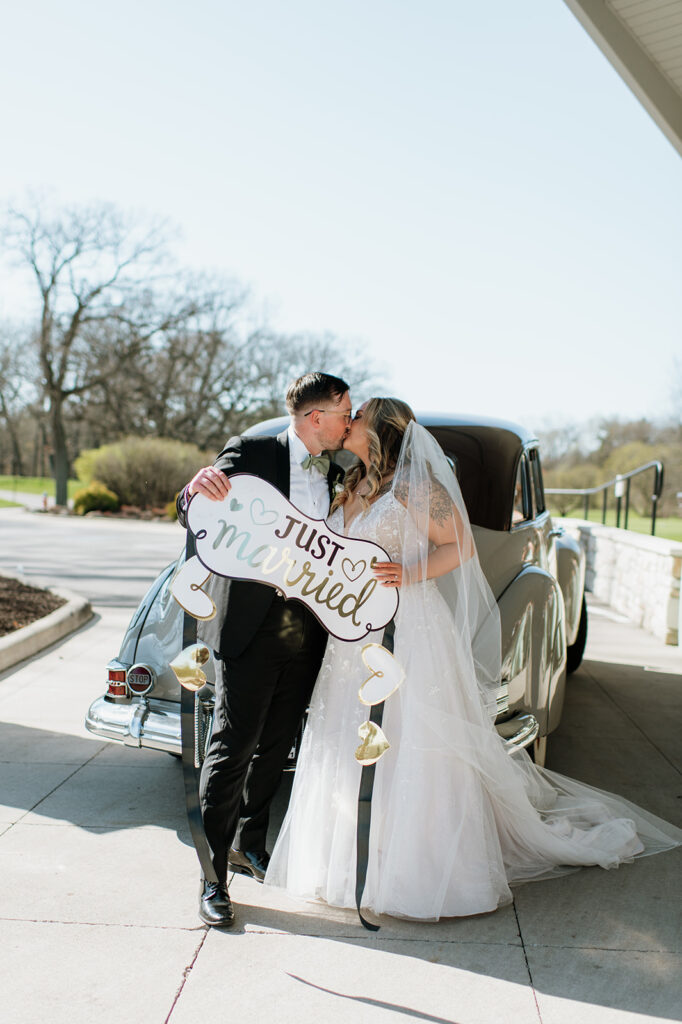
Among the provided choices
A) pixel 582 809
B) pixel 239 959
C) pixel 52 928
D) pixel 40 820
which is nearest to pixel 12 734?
pixel 40 820

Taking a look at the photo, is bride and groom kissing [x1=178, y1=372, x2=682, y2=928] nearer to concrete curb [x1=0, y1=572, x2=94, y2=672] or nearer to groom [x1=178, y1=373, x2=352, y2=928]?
groom [x1=178, y1=373, x2=352, y2=928]

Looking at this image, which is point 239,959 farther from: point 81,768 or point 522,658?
point 81,768

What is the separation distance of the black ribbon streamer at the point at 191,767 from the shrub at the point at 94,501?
26.3m

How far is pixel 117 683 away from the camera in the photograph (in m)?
4.00

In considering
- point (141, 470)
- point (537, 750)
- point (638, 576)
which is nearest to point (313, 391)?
point (537, 750)

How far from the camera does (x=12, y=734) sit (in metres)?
5.29

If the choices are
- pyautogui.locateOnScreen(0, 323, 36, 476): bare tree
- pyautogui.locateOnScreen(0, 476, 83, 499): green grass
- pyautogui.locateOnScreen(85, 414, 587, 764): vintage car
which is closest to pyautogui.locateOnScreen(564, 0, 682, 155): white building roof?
pyautogui.locateOnScreen(85, 414, 587, 764): vintage car

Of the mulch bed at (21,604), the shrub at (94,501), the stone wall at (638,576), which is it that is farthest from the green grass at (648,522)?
the shrub at (94,501)

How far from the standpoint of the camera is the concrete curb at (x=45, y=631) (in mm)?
7010

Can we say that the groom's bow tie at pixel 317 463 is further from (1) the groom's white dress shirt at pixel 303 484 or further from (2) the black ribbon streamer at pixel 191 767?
(2) the black ribbon streamer at pixel 191 767

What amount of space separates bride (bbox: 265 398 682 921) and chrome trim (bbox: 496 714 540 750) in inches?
8.9

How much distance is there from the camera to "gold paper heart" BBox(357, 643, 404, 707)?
3.15m

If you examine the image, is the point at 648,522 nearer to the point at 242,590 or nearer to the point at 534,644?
the point at 534,644

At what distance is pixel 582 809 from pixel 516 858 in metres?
0.51
